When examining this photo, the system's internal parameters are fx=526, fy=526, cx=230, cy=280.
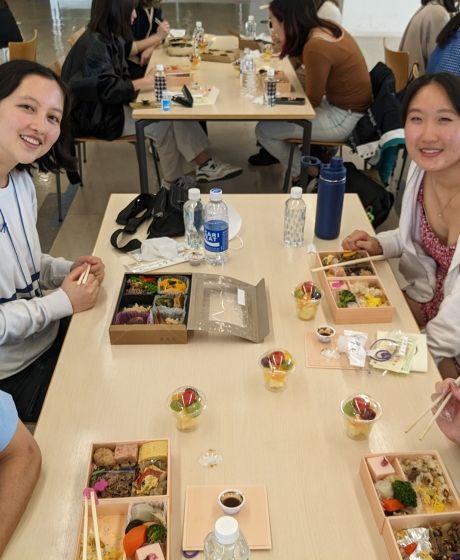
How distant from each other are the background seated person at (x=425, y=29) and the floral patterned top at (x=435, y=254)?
2.50 m

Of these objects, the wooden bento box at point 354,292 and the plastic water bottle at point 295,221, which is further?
the plastic water bottle at point 295,221

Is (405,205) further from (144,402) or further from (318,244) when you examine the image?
(144,402)

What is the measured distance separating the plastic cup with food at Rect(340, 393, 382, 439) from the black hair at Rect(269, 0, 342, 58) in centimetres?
247

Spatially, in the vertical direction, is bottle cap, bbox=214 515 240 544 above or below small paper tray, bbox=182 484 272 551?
above

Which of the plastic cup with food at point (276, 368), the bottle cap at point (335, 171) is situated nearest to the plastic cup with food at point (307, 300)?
the plastic cup with food at point (276, 368)

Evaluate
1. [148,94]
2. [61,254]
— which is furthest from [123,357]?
[148,94]

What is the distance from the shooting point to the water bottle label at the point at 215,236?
5.16 feet

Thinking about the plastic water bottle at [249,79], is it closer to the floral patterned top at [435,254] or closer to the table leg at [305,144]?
the table leg at [305,144]

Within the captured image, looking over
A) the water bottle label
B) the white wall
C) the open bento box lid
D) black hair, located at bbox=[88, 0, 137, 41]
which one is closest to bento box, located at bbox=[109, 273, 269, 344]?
the open bento box lid

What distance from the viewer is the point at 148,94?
3076 millimetres

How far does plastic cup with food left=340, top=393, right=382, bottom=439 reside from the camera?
110cm

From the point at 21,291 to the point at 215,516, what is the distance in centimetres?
96

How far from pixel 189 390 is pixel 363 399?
1.25 ft

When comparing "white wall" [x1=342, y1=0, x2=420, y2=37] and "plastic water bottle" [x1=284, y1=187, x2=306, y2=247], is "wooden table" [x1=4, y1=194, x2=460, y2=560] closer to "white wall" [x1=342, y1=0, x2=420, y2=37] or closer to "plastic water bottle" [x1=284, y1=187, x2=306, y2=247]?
"plastic water bottle" [x1=284, y1=187, x2=306, y2=247]
